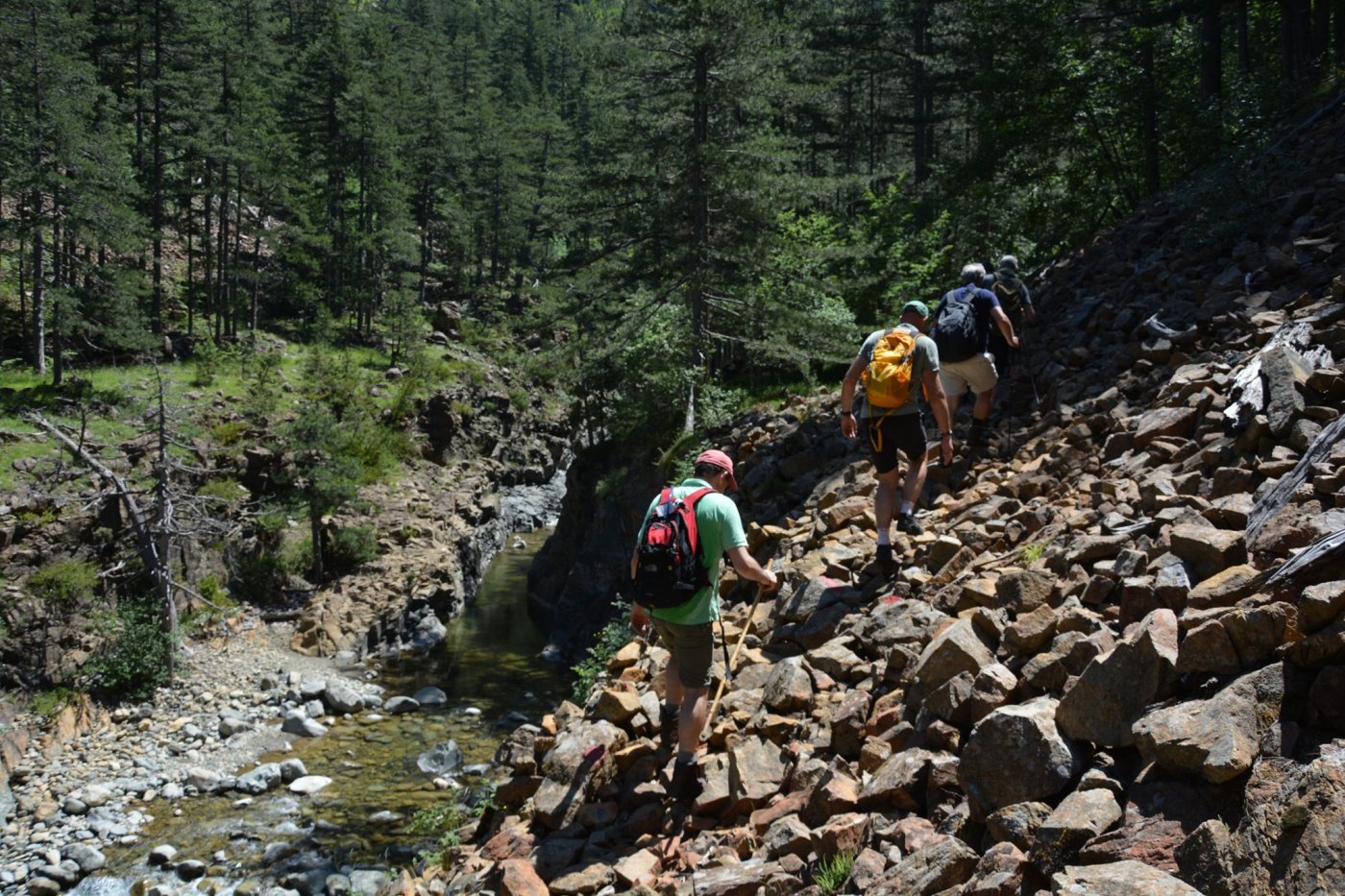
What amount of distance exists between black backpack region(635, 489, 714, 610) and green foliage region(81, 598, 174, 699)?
54.2 ft

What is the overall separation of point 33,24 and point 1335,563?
3692 cm

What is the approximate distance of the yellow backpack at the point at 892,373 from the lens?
696cm

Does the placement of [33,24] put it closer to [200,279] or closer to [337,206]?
[200,279]

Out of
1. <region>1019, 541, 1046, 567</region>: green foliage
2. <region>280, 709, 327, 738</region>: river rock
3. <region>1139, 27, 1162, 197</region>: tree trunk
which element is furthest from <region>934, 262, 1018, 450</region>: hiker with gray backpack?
<region>280, 709, 327, 738</region>: river rock

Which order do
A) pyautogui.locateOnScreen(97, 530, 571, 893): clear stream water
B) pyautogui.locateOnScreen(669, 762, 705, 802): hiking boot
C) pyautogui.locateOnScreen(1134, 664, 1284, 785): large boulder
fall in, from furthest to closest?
pyautogui.locateOnScreen(97, 530, 571, 893): clear stream water → pyautogui.locateOnScreen(669, 762, 705, 802): hiking boot → pyautogui.locateOnScreen(1134, 664, 1284, 785): large boulder

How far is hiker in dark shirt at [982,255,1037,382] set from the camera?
33.8 feet

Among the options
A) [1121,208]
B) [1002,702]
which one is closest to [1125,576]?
[1002,702]

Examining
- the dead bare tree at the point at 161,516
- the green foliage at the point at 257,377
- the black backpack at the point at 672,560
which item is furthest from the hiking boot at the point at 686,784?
the green foliage at the point at 257,377

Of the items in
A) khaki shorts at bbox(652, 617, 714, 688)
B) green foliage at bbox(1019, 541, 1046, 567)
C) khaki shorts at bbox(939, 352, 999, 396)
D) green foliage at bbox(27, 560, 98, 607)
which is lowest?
green foliage at bbox(27, 560, 98, 607)

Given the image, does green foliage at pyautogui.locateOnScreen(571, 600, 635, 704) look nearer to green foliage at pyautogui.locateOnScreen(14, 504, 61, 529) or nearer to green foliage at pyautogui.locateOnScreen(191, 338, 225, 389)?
green foliage at pyautogui.locateOnScreen(14, 504, 61, 529)

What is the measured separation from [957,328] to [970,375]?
56 cm

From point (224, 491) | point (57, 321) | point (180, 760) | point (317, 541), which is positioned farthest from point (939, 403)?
point (57, 321)

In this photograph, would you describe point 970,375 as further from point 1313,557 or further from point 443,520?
point 443,520

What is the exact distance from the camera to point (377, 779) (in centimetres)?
1523
